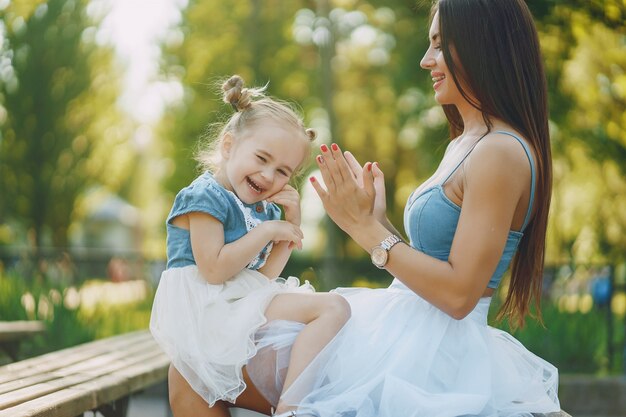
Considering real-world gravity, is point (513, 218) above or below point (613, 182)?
above

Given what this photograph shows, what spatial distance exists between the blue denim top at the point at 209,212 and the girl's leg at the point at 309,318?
0.27 metres

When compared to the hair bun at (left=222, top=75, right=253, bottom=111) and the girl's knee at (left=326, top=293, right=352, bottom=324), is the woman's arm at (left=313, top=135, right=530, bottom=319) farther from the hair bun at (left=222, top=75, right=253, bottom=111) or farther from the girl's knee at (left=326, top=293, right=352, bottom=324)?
A: the hair bun at (left=222, top=75, right=253, bottom=111)

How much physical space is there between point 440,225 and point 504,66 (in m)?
0.53

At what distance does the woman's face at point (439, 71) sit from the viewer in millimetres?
2820

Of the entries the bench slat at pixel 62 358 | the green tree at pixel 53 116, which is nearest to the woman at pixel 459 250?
the bench slat at pixel 62 358

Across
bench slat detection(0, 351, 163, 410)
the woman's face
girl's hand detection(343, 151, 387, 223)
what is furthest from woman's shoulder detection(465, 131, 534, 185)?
bench slat detection(0, 351, 163, 410)

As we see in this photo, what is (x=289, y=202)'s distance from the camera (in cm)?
294

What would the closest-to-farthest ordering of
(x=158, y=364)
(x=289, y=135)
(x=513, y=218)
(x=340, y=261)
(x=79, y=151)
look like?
1. (x=513, y=218)
2. (x=289, y=135)
3. (x=158, y=364)
4. (x=340, y=261)
5. (x=79, y=151)

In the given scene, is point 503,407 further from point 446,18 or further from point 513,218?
point 446,18

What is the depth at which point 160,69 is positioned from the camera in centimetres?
2320

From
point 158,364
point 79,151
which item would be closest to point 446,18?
point 158,364

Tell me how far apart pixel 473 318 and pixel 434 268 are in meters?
0.31

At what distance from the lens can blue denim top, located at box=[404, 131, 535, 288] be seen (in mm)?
2682

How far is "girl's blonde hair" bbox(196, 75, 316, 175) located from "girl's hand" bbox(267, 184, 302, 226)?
137 mm
